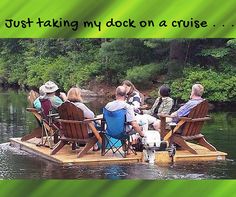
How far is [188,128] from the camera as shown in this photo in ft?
27.6

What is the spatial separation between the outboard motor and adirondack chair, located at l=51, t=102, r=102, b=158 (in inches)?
25.6

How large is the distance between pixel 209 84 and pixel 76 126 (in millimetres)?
17950

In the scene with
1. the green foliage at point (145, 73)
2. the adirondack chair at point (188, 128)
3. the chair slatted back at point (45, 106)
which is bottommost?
the adirondack chair at point (188, 128)

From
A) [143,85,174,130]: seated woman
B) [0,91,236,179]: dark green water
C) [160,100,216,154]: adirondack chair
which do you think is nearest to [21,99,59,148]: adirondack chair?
[0,91,236,179]: dark green water

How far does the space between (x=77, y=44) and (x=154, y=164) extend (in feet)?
104

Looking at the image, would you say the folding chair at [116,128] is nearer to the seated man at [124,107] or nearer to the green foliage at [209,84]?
the seated man at [124,107]

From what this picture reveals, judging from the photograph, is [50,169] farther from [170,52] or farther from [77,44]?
[77,44]

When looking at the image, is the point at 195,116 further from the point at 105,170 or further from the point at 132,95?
the point at 105,170

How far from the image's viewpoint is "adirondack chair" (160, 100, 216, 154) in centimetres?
823

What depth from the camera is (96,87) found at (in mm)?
33625

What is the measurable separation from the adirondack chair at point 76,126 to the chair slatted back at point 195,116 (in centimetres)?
139

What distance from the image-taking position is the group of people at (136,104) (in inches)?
300

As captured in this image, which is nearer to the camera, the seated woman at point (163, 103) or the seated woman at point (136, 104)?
the seated woman at point (136, 104)

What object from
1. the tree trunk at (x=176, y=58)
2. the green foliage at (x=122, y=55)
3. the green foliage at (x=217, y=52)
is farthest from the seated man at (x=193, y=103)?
the green foliage at (x=122, y=55)
